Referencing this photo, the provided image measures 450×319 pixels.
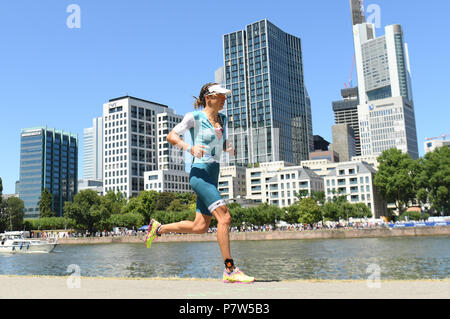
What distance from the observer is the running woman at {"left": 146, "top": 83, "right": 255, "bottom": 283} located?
7945 mm

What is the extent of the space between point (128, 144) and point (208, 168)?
175126 mm

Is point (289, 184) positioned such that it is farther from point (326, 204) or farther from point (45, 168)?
point (45, 168)

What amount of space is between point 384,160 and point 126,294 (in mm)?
100454

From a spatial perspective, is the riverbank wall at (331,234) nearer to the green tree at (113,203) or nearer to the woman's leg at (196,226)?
the green tree at (113,203)

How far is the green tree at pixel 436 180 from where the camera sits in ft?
297

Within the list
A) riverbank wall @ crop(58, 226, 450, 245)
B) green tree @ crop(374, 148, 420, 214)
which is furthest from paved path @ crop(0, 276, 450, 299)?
green tree @ crop(374, 148, 420, 214)

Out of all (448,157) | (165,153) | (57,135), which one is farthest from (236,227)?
(57,135)

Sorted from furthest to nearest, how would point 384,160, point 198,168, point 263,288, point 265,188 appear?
point 265,188
point 384,160
point 198,168
point 263,288

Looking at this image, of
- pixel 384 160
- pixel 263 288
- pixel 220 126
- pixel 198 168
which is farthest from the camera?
pixel 384 160

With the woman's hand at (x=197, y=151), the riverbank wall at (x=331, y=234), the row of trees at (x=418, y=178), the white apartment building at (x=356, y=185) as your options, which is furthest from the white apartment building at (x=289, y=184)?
the woman's hand at (x=197, y=151)

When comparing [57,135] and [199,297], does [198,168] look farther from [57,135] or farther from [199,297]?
[57,135]

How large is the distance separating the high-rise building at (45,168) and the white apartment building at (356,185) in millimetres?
118054
